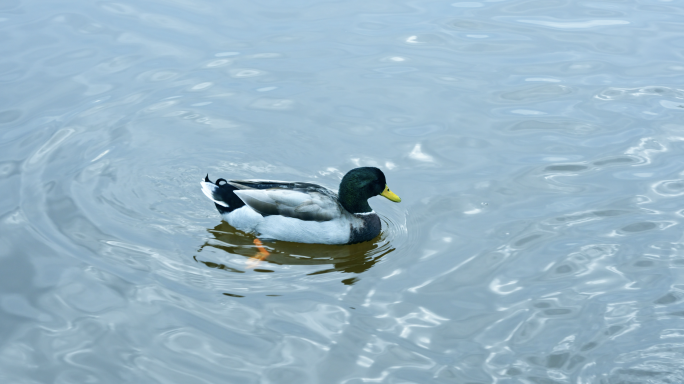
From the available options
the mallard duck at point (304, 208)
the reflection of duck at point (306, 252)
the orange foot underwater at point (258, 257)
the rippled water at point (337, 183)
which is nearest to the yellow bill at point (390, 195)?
the mallard duck at point (304, 208)

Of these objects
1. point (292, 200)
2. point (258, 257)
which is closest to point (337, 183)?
point (292, 200)

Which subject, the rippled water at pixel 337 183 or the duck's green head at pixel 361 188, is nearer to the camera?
the rippled water at pixel 337 183

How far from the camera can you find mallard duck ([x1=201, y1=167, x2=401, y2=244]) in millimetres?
7379

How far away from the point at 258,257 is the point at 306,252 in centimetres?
47

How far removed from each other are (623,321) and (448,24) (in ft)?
23.4

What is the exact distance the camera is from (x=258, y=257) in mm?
7105

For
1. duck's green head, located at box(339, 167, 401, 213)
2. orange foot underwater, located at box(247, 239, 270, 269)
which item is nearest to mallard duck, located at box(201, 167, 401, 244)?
duck's green head, located at box(339, 167, 401, 213)

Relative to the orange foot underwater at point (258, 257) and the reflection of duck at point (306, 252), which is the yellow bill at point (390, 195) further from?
the orange foot underwater at point (258, 257)

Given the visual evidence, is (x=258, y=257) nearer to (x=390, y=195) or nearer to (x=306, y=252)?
(x=306, y=252)

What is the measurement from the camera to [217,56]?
35.9ft

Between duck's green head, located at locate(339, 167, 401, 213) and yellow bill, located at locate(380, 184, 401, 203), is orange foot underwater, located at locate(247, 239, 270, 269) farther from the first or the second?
yellow bill, located at locate(380, 184, 401, 203)

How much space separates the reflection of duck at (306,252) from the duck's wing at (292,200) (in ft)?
0.99

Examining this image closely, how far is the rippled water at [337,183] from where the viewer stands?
5.79m

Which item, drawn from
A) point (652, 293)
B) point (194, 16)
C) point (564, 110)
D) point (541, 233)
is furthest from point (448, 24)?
point (652, 293)
